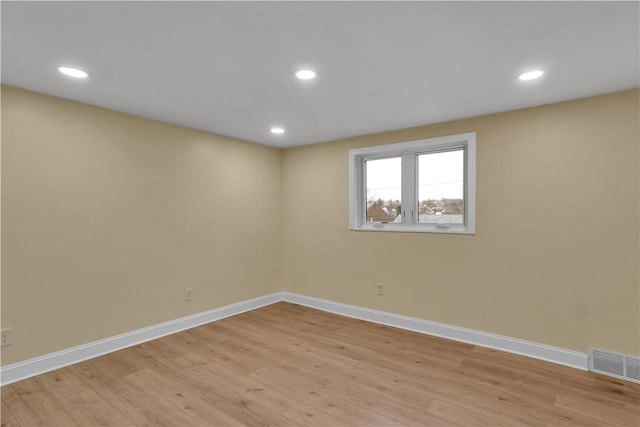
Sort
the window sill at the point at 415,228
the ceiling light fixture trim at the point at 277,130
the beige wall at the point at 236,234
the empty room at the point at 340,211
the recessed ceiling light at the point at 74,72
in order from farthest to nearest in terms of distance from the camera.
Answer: the ceiling light fixture trim at the point at 277,130, the window sill at the point at 415,228, the beige wall at the point at 236,234, the recessed ceiling light at the point at 74,72, the empty room at the point at 340,211

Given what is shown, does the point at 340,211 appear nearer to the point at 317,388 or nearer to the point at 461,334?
the point at 461,334

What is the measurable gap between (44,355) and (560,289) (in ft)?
14.4

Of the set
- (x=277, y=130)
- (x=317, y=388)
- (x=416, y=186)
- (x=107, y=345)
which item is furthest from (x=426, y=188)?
(x=107, y=345)

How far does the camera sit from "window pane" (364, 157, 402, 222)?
3851mm

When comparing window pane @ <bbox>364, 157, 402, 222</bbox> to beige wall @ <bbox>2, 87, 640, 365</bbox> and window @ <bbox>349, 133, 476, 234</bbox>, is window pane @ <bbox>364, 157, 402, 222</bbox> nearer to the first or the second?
window @ <bbox>349, 133, 476, 234</bbox>

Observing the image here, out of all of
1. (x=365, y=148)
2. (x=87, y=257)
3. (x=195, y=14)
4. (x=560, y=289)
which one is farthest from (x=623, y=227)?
(x=87, y=257)

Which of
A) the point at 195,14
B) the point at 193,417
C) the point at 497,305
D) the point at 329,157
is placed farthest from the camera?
the point at 329,157

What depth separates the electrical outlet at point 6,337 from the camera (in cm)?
240

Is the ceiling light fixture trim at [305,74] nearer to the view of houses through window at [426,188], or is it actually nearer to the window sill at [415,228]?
the view of houses through window at [426,188]

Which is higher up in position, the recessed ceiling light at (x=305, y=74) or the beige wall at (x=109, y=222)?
the recessed ceiling light at (x=305, y=74)

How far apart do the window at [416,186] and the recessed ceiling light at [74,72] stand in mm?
2765

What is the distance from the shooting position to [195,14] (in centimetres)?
154

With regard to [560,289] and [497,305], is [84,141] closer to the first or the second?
[497,305]

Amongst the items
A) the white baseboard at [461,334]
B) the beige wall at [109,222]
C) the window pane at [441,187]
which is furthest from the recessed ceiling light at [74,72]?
the white baseboard at [461,334]
